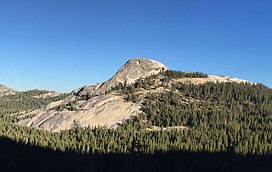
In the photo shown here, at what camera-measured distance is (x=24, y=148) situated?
165 m

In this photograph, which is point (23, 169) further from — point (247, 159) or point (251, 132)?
point (251, 132)

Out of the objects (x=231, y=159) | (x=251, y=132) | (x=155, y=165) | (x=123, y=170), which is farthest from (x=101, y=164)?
(x=251, y=132)

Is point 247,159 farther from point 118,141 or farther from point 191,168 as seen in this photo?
point 118,141

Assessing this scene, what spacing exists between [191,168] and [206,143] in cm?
3213

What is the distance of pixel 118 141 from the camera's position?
17512 centimetres

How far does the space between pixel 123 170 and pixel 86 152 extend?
29.0 metres

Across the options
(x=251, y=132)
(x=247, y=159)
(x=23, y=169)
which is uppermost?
(x=251, y=132)

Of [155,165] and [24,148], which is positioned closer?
[155,165]

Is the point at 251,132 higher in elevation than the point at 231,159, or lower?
higher

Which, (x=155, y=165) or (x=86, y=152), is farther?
(x=86, y=152)

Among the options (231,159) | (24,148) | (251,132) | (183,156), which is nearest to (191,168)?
(183,156)

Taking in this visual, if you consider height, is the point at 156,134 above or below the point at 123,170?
above

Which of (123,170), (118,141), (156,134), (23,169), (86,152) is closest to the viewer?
(123,170)

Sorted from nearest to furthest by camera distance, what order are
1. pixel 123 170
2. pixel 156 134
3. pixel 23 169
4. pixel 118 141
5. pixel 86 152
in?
pixel 123 170
pixel 23 169
pixel 86 152
pixel 118 141
pixel 156 134
